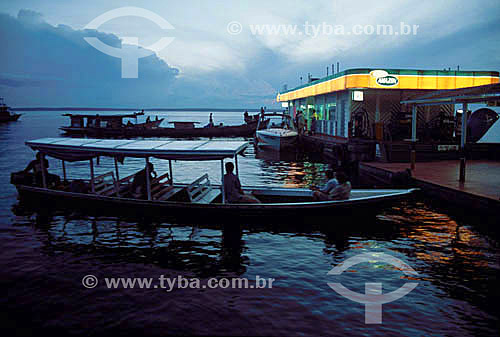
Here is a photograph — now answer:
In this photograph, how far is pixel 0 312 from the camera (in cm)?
642

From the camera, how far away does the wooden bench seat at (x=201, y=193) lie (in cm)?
1142

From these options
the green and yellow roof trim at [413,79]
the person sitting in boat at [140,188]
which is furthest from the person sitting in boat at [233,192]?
the green and yellow roof trim at [413,79]

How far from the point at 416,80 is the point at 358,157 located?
9364 mm

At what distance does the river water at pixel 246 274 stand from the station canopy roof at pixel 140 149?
2.19 meters

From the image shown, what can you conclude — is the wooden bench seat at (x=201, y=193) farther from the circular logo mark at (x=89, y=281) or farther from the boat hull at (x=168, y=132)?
the boat hull at (x=168, y=132)

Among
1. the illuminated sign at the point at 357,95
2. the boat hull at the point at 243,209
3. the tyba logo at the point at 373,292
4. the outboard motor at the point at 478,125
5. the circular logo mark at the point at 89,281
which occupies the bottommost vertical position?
the circular logo mark at the point at 89,281

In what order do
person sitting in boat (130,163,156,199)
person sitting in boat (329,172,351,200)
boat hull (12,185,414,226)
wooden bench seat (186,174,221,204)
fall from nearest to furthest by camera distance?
boat hull (12,185,414,226), person sitting in boat (329,172,351,200), wooden bench seat (186,174,221,204), person sitting in boat (130,163,156,199)

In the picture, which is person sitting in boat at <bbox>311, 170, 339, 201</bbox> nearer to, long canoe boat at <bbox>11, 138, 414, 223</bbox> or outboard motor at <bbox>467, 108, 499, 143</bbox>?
long canoe boat at <bbox>11, 138, 414, 223</bbox>

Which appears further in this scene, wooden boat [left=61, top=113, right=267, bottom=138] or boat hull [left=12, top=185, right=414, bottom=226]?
wooden boat [left=61, top=113, right=267, bottom=138]

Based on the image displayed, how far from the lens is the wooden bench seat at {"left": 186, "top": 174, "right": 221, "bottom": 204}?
11422 mm

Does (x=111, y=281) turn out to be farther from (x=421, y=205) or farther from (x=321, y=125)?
(x=321, y=125)

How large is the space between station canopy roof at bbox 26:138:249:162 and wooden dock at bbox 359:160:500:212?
7.37 m

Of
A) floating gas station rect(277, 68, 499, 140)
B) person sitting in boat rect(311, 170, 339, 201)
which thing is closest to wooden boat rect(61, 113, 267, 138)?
floating gas station rect(277, 68, 499, 140)

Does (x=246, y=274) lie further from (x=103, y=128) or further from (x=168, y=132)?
(x=103, y=128)
